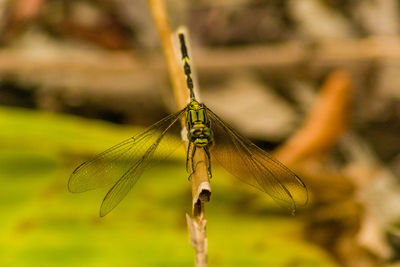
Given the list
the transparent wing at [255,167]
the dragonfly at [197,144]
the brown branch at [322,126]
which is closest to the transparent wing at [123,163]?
the dragonfly at [197,144]

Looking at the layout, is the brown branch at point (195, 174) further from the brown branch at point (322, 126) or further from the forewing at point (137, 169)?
the brown branch at point (322, 126)

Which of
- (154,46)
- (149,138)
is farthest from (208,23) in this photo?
(149,138)

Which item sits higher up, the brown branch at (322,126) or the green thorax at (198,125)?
the brown branch at (322,126)

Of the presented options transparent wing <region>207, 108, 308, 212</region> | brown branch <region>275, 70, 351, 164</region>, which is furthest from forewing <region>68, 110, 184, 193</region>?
brown branch <region>275, 70, 351, 164</region>

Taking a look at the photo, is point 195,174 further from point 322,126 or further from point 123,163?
point 322,126

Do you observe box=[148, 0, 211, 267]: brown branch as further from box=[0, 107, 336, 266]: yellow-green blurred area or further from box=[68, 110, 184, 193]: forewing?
box=[0, 107, 336, 266]: yellow-green blurred area

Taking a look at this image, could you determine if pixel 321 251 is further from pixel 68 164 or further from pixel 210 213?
pixel 68 164

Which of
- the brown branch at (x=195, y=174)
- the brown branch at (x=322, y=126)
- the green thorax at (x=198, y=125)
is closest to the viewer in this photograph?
the brown branch at (x=195, y=174)
